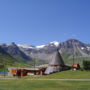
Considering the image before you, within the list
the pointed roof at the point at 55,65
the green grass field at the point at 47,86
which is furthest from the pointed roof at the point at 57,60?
the green grass field at the point at 47,86

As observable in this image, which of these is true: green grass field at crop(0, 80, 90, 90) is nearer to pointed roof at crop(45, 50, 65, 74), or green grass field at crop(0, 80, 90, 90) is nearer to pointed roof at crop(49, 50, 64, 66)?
pointed roof at crop(45, 50, 65, 74)

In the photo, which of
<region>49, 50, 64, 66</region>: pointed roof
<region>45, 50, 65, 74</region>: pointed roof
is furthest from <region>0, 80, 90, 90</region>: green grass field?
<region>49, 50, 64, 66</region>: pointed roof

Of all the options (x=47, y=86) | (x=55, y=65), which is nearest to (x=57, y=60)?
(x=55, y=65)

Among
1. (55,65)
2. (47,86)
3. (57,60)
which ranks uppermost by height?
(57,60)

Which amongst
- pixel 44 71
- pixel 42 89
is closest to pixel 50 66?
pixel 44 71

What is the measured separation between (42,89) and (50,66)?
67120mm

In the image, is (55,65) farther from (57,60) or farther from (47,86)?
(47,86)

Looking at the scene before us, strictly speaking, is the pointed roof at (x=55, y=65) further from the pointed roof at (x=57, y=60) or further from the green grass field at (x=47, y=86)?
the green grass field at (x=47, y=86)

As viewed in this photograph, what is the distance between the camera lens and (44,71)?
113 meters

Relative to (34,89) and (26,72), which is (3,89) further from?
(26,72)

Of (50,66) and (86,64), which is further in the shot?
(50,66)

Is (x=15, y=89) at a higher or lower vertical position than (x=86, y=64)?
lower

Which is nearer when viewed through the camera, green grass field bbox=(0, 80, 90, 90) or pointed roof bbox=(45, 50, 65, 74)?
green grass field bbox=(0, 80, 90, 90)

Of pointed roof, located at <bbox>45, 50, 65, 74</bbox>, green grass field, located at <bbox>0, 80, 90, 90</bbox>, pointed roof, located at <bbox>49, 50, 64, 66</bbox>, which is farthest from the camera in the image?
pointed roof, located at <bbox>49, 50, 64, 66</bbox>
